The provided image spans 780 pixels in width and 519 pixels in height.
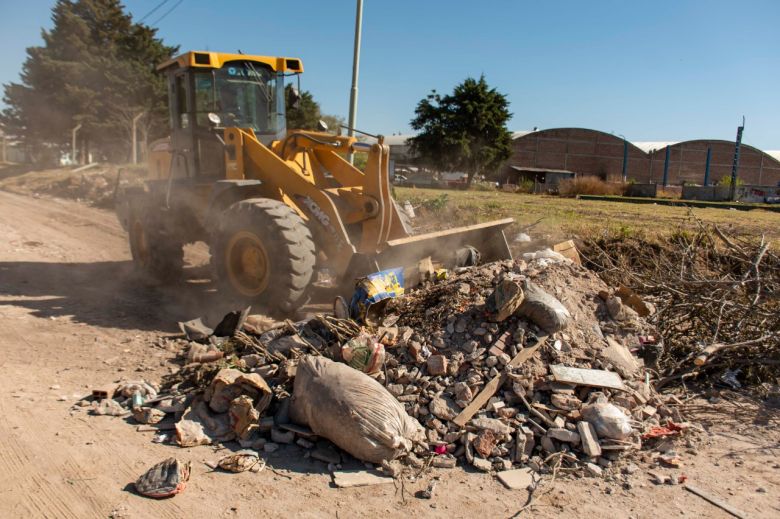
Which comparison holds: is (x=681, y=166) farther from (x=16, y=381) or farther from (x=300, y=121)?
(x=16, y=381)

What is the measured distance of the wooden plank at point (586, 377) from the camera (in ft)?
13.8

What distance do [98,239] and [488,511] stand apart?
10675mm

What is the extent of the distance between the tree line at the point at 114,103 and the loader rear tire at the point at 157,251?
2251 cm

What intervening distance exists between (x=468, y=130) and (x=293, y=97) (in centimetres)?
2928

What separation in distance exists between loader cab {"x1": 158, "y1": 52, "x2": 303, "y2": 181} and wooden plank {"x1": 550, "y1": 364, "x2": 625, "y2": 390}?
4627 mm

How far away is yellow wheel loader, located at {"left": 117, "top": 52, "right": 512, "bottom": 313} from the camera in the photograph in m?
5.91

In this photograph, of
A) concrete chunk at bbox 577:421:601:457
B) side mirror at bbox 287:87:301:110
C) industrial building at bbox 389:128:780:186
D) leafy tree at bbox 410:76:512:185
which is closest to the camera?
concrete chunk at bbox 577:421:601:457

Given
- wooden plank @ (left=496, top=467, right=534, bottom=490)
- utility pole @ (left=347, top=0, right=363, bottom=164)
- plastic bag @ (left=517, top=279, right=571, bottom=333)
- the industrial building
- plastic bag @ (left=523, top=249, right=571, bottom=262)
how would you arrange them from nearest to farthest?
wooden plank @ (left=496, top=467, right=534, bottom=490) < plastic bag @ (left=517, top=279, right=571, bottom=333) < plastic bag @ (left=523, top=249, right=571, bottom=262) < utility pole @ (left=347, top=0, right=363, bottom=164) < the industrial building

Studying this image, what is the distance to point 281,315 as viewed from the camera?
236 inches

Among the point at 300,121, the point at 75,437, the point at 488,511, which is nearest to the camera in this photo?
the point at 488,511

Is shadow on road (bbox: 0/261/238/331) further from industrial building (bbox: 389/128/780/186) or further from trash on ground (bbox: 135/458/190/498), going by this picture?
industrial building (bbox: 389/128/780/186)

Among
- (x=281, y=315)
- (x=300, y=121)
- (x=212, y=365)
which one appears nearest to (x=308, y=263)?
(x=281, y=315)

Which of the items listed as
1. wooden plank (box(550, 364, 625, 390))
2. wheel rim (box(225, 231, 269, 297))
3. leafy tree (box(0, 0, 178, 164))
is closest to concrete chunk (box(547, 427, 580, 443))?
wooden plank (box(550, 364, 625, 390))

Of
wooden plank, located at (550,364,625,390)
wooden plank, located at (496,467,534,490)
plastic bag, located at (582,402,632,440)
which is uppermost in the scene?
wooden plank, located at (550,364,625,390)
